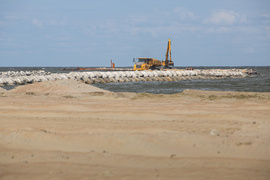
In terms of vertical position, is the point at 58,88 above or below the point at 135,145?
above

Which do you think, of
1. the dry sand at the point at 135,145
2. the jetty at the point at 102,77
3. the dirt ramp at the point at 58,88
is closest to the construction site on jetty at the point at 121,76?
the jetty at the point at 102,77

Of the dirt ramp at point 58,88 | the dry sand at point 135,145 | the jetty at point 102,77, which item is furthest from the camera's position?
the jetty at point 102,77

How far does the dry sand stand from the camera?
14.9 ft

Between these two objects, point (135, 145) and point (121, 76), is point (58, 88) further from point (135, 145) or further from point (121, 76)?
point (121, 76)

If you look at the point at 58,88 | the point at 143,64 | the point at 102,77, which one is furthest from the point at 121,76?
the point at 58,88

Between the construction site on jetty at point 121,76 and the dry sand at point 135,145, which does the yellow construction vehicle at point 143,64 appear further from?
the dry sand at point 135,145

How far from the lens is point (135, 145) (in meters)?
5.64

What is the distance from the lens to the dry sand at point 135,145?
4.54m

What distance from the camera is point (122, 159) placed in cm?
508

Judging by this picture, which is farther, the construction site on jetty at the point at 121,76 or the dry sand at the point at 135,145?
the construction site on jetty at the point at 121,76

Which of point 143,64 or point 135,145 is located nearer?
point 135,145

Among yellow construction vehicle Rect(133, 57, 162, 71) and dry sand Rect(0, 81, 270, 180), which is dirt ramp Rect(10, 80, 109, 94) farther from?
yellow construction vehicle Rect(133, 57, 162, 71)

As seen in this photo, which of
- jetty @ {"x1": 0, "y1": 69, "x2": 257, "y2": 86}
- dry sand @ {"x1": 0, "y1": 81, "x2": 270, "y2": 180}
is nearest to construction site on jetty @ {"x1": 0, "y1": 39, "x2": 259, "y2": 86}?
jetty @ {"x1": 0, "y1": 69, "x2": 257, "y2": 86}

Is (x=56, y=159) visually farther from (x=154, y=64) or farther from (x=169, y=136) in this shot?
(x=154, y=64)
